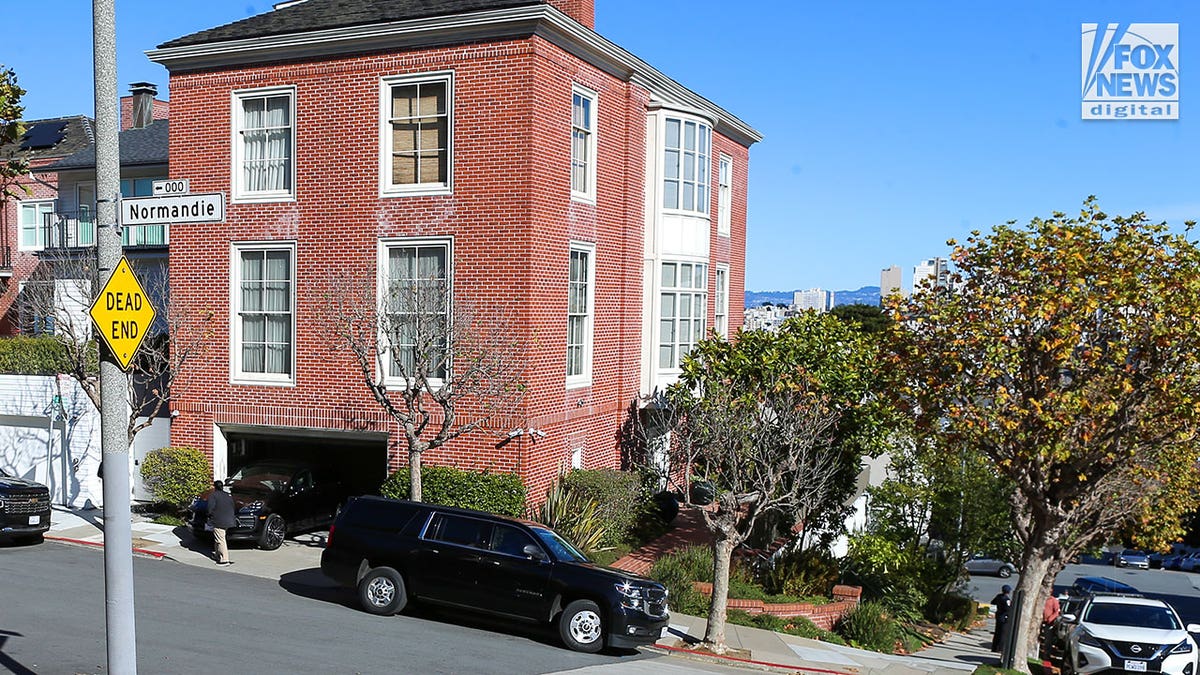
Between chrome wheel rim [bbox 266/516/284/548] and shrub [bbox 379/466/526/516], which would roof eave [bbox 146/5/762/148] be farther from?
chrome wheel rim [bbox 266/516/284/548]

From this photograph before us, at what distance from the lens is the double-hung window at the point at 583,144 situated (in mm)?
22203

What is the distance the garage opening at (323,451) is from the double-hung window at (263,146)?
201 inches

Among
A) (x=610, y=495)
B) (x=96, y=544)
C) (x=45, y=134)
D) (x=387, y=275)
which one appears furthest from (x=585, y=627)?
(x=45, y=134)

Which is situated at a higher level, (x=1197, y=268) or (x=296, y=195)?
(x=296, y=195)

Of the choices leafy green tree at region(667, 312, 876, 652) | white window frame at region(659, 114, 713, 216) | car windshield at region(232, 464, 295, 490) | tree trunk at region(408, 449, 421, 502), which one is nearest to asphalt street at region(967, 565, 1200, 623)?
leafy green tree at region(667, 312, 876, 652)

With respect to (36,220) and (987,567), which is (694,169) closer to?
(36,220)

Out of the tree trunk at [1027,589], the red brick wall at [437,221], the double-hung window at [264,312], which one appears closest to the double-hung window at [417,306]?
the red brick wall at [437,221]

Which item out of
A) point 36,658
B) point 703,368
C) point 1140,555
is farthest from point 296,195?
point 1140,555

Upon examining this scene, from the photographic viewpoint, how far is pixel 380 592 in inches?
602

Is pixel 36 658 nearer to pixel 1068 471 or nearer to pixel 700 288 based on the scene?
pixel 1068 471

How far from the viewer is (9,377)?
23.8 m

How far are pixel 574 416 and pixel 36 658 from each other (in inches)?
486

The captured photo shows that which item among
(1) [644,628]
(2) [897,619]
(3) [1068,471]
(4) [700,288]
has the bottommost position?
(2) [897,619]

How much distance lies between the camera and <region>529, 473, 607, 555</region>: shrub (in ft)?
64.2
